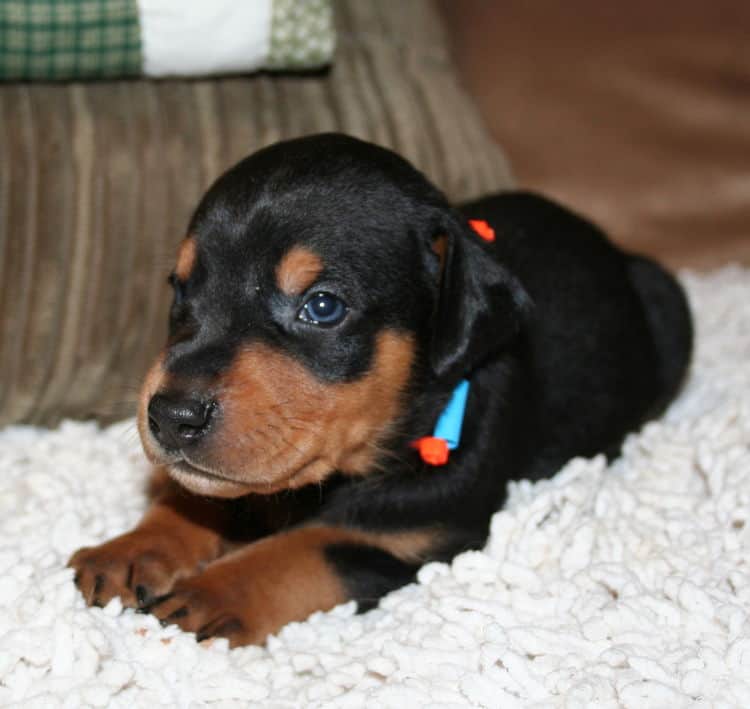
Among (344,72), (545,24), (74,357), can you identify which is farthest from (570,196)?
(74,357)

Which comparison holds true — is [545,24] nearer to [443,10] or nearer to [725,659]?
[443,10]

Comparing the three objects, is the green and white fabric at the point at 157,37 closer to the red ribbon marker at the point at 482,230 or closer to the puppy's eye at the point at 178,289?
the puppy's eye at the point at 178,289

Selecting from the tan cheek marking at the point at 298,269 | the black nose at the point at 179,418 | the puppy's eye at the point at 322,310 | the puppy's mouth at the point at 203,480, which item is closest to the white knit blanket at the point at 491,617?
the puppy's mouth at the point at 203,480

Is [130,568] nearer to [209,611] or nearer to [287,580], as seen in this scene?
[209,611]

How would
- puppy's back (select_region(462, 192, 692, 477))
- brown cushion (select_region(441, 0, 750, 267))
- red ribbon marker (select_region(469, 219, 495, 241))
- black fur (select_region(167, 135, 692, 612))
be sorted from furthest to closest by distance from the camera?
1. brown cushion (select_region(441, 0, 750, 267))
2. puppy's back (select_region(462, 192, 692, 477))
3. red ribbon marker (select_region(469, 219, 495, 241))
4. black fur (select_region(167, 135, 692, 612))

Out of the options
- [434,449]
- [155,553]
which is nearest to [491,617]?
[434,449]

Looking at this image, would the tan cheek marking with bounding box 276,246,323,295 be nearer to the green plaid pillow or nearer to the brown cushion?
the green plaid pillow

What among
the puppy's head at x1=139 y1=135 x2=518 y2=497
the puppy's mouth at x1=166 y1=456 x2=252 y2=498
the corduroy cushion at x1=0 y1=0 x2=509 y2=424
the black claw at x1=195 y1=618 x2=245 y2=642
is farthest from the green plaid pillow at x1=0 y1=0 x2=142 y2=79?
the black claw at x1=195 y1=618 x2=245 y2=642
